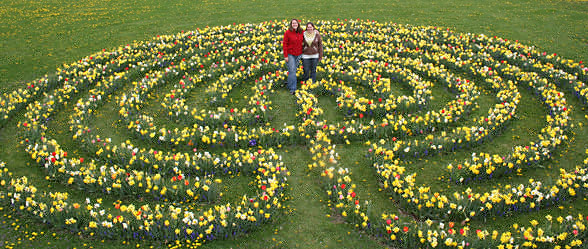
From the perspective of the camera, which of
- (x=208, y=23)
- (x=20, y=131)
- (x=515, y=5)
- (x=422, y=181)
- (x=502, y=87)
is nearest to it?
(x=422, y=181)

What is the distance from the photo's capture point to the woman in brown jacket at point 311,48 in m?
13.2

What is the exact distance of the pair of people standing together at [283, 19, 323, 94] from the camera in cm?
1311

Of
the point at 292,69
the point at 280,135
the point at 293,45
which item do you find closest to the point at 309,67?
the point at 292,69

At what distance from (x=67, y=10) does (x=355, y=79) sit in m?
20.1

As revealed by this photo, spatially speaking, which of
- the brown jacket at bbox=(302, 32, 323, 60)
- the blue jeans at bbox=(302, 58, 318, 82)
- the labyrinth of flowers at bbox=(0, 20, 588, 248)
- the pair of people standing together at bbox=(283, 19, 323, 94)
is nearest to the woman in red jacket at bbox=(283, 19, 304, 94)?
the pair of people standing together at bbox=(283, 19, 323, 94)

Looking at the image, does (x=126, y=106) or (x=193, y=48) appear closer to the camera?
(x=126, y=106)

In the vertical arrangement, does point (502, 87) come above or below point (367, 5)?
below

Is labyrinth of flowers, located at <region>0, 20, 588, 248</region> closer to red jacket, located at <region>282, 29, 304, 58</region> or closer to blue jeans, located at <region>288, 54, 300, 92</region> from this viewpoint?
blue jeans, located at <region>288, 54, 300, 92</region>

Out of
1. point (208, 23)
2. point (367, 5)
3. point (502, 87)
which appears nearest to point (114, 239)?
point (502, 87)

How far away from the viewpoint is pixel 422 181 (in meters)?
9.99

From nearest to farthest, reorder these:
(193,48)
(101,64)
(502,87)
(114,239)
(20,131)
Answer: (114,239) → (20,131) → (502,87) → (101,64) → (193,48)

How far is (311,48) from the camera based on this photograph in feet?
44.0

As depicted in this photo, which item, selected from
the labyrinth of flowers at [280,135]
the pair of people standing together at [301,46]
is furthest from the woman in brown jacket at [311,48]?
the labyrinth of flowers at [280,135]

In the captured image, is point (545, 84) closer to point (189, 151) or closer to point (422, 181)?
point (422, 181)
